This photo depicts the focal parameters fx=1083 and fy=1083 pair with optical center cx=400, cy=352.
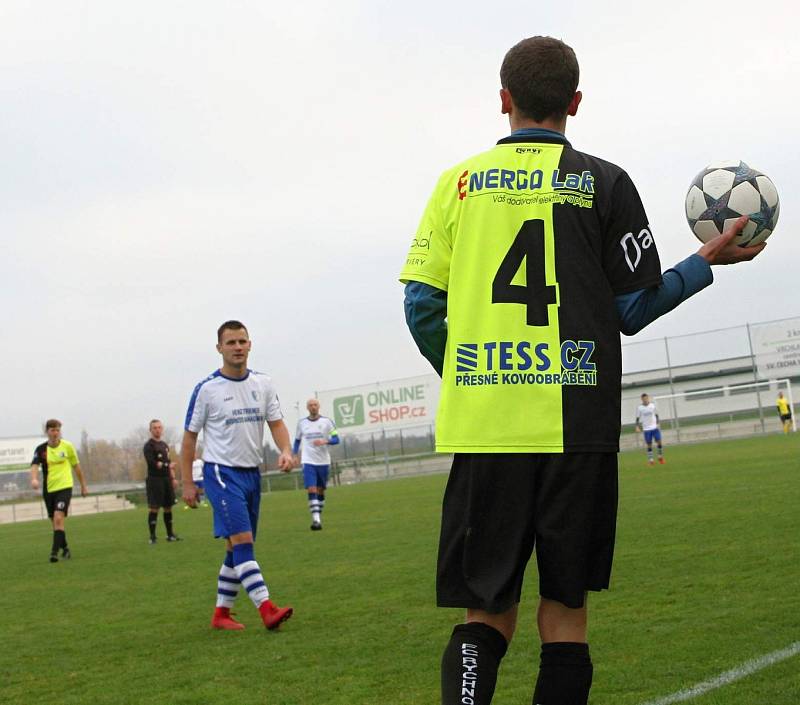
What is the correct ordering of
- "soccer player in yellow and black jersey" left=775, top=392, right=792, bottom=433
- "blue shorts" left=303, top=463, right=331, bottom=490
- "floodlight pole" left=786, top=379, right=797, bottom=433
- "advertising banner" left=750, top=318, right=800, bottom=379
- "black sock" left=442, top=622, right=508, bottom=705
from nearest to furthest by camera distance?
1. "black sock" left=442, top=622, right=508, bottom=705
2. "blue shorts" left=303, top=463, right=331, bottom=490
3. "soccer player in yellow and black jersey" left=775, top=392, right=792, bottom=433
4. "floodlight pole" left=786, top=379, right=797, bottom=433
5. "advertising banner" left=750, top=318, right=800, bottom=379

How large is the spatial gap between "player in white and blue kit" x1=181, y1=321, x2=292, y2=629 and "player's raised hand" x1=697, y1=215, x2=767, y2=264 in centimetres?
490

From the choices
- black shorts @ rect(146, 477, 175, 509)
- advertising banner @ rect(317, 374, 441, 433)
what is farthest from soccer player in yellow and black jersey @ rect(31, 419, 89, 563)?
advertising banner @ rect(317, 374, 441, 433)

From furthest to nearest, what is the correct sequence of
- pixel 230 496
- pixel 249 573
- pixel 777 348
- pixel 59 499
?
pixel 777 348, pixel 59 499, pixel 230 496, pixel 249 573

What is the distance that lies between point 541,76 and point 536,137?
173 millimetres

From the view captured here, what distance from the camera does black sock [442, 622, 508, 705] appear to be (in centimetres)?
277

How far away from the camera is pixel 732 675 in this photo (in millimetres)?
4742

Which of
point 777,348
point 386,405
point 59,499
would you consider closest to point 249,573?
point 59,499

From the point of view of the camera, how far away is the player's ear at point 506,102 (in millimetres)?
3174

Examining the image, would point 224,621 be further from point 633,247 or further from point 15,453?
point 15,453

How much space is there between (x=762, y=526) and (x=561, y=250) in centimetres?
840

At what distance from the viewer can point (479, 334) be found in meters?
2.98

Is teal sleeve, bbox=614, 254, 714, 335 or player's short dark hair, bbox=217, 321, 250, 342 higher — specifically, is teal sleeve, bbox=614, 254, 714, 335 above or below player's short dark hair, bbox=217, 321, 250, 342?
below

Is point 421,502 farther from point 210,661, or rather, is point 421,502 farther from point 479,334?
point 479,334

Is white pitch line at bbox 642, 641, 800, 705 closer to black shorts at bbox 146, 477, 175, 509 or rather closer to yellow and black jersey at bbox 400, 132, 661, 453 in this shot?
yellow and black jersey at bbox 400, 132, 661, 453
